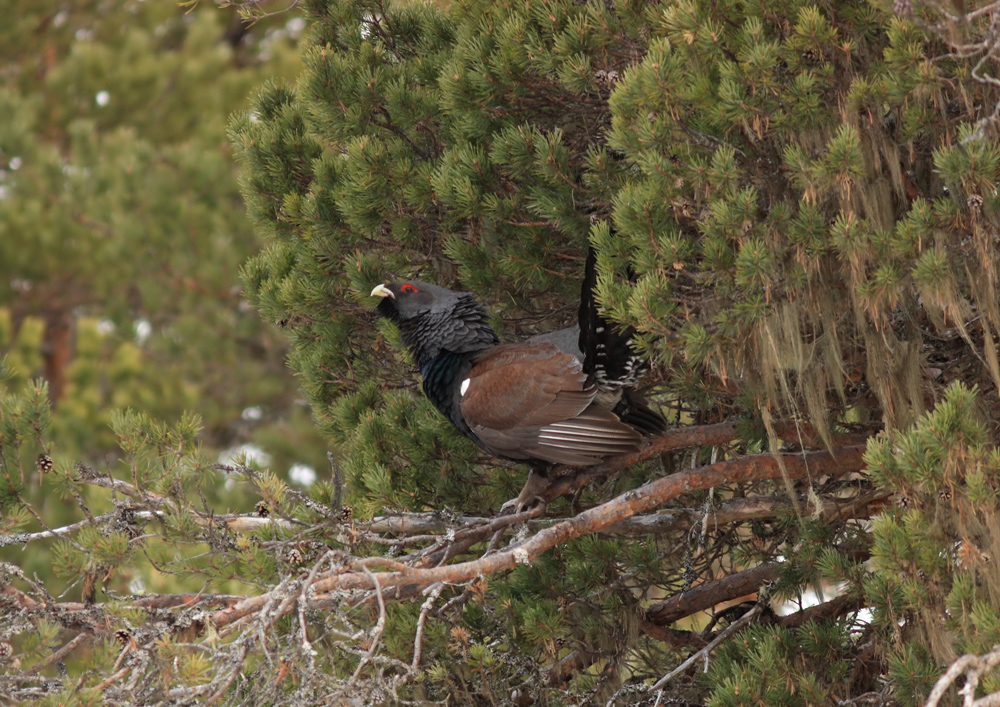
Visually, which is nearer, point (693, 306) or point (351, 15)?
point (693, 306)

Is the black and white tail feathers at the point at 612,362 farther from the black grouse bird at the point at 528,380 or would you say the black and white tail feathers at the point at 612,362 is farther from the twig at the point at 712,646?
the twig at the point at 712,646

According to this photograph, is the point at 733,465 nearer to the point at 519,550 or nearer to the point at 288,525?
the point at 519,550

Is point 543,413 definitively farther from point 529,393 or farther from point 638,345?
point 638,345

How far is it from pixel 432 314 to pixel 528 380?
1.76 ft

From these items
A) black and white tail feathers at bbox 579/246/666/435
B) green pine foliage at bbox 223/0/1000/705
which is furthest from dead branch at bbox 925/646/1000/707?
black and white tail feathers at bbox 579/246/666/435

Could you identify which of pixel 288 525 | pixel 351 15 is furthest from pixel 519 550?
pixel 351 15

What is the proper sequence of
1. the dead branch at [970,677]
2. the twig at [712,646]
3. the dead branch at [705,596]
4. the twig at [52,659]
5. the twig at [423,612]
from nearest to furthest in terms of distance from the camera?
the dead branch at [970,677]
the twig at [52,659]
the twig at [423,612]
the twig at [712,646]
the dead branch at [705,596]

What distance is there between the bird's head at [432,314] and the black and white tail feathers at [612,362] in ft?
1.85

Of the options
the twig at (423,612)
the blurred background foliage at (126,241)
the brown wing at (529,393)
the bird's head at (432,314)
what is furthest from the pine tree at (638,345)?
the blurred background foliage at (126,241)

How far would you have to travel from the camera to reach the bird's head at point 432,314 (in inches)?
177

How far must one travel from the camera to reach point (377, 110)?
15.2 feet

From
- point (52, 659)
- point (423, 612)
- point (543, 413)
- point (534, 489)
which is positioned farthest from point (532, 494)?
point (52, 659)

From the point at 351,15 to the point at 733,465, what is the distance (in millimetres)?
2755

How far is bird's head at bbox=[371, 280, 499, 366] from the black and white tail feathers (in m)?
0.56
